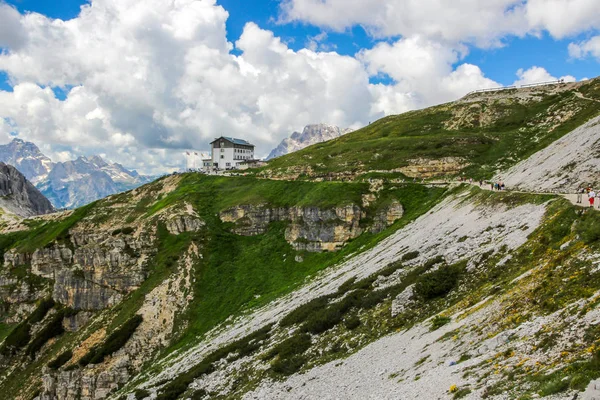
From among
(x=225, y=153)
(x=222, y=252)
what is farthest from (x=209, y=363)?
(x=225, y=153)

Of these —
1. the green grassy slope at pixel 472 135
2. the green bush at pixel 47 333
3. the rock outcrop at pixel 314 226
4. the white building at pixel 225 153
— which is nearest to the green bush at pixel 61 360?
the green bush at pixel 47 333

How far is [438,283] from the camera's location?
32.4 meters

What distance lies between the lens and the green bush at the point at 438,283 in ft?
104

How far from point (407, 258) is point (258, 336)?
19311 millimetres

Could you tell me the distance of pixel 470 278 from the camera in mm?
31531

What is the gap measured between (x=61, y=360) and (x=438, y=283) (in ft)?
272

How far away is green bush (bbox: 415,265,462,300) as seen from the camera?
31.8 meters

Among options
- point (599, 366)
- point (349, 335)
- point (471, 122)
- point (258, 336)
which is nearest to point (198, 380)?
point (258, 336)

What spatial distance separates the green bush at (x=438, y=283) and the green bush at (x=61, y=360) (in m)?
79.7

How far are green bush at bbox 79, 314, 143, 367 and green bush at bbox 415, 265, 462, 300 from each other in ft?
216

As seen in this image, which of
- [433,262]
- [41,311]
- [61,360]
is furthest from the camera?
[41,311]

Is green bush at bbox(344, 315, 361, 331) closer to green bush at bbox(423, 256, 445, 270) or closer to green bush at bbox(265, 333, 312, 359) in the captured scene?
green bush at bbox(265, 333, 312, 359)

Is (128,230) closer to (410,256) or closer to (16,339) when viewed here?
(16,339)

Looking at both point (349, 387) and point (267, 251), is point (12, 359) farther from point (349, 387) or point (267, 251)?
point (349, 387)
